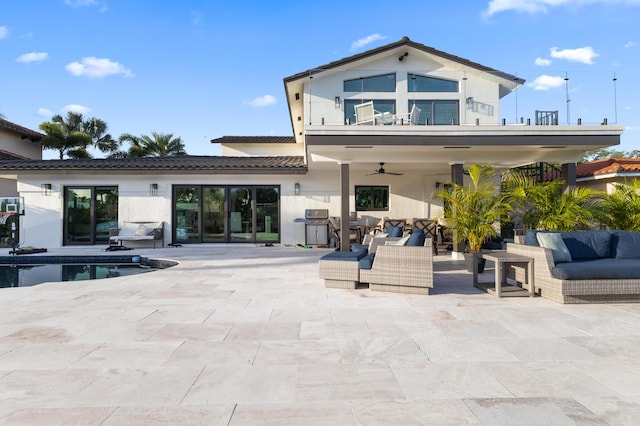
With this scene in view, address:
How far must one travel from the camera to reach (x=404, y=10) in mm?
12336

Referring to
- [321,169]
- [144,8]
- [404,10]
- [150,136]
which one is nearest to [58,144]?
[150,136]

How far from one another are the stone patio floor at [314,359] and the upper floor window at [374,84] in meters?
9.48

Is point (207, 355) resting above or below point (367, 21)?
below

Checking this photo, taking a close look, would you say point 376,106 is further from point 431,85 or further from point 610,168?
point 610,168

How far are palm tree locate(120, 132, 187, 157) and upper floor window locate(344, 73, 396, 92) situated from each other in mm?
16961

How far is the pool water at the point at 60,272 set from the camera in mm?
7914

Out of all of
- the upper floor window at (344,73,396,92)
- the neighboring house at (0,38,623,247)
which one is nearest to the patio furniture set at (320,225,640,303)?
the neighboring house at (0,38,623,247)

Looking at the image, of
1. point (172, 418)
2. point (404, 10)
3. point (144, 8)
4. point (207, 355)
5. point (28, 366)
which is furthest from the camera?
point (404, 10)

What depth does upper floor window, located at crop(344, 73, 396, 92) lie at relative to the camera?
514 inches

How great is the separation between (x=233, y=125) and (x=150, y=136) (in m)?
8.57

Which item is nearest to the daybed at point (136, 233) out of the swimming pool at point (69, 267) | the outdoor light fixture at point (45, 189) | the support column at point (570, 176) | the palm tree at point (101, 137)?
the swimming pool at point (69, 267)

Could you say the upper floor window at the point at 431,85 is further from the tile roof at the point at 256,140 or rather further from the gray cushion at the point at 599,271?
the gray cushion at the point at 599,271

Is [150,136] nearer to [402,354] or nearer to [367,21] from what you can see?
[367,21]

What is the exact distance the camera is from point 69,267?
9500mm
